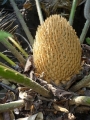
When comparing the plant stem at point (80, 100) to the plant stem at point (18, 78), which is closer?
the plant stem at point (18, 78)

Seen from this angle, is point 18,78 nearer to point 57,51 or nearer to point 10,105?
point 10,105

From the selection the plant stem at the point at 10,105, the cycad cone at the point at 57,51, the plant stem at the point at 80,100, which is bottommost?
the plant stem at the point at 10,105

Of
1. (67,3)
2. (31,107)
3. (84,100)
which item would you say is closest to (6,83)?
(31,107)

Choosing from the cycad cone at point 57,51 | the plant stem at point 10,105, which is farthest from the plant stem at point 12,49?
the plant stem at point 10,105

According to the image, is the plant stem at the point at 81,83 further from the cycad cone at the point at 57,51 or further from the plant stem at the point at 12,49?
the plant stem at the point at 12,49

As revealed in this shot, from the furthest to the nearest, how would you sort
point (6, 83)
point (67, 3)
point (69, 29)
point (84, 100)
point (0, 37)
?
point (67, 3), point (6, 83), point (69, 29), point (84, 100), point (0, 37)

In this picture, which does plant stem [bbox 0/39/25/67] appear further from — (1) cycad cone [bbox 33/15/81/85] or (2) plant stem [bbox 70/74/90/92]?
(2) plant stem [bbox 70/74/90/92]

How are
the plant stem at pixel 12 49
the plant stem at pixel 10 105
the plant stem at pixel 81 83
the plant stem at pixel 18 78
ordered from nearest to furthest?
the plant stem at pixel 18 78, the plant stem at pixel 10 105, the plant stem at pixel 81 83, the plant stem at pixel 12 49

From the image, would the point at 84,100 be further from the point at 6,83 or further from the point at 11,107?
the point at 6,83
